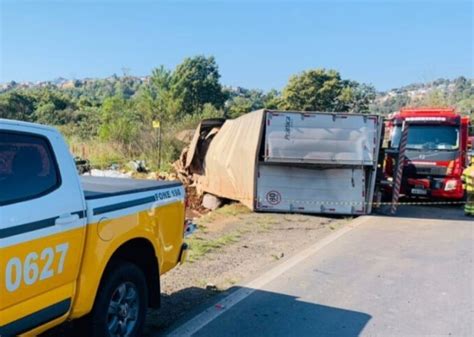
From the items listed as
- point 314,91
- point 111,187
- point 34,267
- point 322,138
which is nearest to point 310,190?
point 322,138

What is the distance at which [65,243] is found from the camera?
3.39 meters

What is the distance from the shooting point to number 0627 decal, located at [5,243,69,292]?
9.77ft

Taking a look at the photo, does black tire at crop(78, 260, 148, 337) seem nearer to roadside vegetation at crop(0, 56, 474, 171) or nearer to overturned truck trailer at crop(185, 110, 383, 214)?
overturned truck trailer at crop(185, 110, 383, 214)

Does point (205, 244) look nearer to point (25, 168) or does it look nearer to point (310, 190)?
point (310, 190)

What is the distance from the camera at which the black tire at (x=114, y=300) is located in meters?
3.89

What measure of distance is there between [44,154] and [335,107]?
184 ft

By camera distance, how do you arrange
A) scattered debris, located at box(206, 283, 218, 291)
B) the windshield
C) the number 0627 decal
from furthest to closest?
the windshield → scattered debris, located at box(206, 283, 218, 291) → the number 0627 decal

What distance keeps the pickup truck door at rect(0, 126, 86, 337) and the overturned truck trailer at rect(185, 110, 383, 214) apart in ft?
30.0

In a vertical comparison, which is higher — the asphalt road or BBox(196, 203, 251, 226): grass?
the asphalt road

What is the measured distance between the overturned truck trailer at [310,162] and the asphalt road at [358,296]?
10.1 feet

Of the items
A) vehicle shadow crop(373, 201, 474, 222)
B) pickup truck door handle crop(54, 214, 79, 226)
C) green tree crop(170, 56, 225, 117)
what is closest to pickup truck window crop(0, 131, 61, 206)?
pickup truck door handle crop(54, 214, 79, 226)

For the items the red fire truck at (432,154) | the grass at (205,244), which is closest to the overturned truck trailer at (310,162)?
the red fire truck at (432,154)

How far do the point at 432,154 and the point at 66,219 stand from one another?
45.0 feet

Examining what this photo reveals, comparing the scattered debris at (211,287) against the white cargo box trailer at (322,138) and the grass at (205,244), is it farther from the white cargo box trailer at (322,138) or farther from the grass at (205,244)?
the white cargo box trailer at (322,138)
